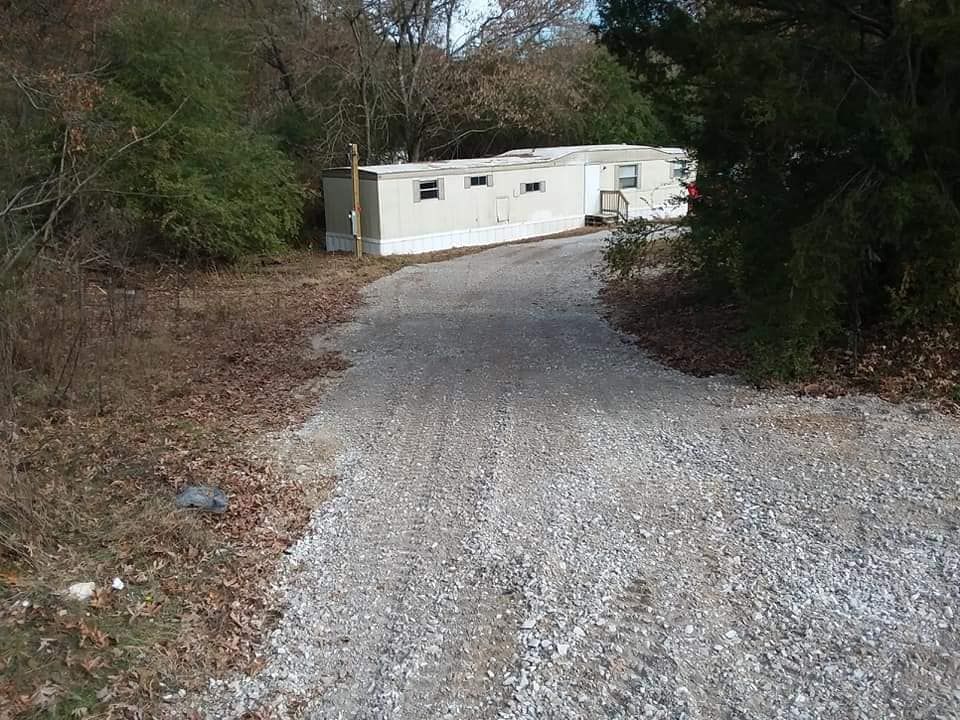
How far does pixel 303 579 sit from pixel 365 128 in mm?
20902

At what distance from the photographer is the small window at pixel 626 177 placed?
80.5 ft

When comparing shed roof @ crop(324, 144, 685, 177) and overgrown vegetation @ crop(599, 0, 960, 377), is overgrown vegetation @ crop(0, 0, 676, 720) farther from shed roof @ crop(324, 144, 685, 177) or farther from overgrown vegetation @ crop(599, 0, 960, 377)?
shed roof @ crop(324, 144, 685, 177)

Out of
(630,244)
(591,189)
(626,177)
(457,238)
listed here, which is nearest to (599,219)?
(591,189)

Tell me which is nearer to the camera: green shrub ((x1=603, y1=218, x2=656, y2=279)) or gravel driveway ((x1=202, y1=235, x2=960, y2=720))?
gravel driveway ((x1=202, y1=235, x2=960, y2=720))

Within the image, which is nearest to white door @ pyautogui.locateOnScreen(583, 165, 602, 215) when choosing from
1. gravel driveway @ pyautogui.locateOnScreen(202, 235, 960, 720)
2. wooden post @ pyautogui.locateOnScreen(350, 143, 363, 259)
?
wooden post @ pyautogui.locateOnScreen(350, 143, 363, 259)

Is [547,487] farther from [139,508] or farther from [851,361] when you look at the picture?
[851,361]

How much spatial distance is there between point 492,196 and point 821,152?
14290mm

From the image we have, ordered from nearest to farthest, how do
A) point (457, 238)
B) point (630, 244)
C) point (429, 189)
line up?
point (630, 244) → point (429, 189) → point (457, 238)

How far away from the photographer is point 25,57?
35.9 ft

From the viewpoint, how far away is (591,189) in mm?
24094

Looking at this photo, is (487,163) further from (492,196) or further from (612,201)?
(612,201)

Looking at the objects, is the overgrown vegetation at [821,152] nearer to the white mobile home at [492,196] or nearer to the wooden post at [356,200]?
the white mobile home at [492,196]

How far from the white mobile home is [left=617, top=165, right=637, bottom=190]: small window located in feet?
0.09

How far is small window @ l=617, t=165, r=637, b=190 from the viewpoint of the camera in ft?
80.5
